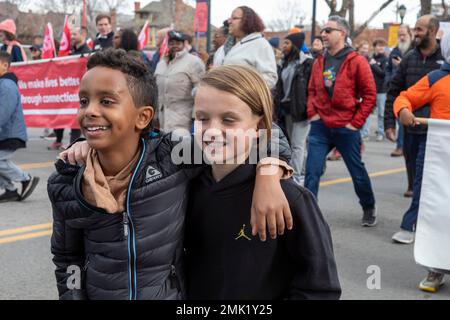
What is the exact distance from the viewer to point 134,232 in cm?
194

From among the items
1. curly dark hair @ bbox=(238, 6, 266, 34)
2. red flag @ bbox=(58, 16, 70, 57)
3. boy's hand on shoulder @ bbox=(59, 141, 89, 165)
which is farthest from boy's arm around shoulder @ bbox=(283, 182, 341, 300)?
red flag @ bbox=(58, 16, 70, 57)

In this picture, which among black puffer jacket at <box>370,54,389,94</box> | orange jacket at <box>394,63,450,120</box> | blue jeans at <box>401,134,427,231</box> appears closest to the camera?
orange jacket at <box>394,63,450,120</box>

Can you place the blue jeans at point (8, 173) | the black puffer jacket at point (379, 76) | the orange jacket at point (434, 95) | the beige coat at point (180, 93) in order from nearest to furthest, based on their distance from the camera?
the orange jacket at point (434, 95)
the blue jeans at point (8, 173)
the beige coat at point (180, 93)
the black puffer jacket at point (379, 76)

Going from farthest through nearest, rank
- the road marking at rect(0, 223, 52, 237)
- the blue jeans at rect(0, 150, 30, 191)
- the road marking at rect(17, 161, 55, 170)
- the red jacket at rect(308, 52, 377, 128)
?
1. the road marking at rect(17, 161, 55, 170)
2. the blue jeans at rect(0, 150, 30, 191)
3. the red jacket at rect(308, 52, 377, 128)
4. the road marking at rect(0, 223, 52, 237)

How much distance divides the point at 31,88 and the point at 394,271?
755cm

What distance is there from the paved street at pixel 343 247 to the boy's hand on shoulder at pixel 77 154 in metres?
2.25

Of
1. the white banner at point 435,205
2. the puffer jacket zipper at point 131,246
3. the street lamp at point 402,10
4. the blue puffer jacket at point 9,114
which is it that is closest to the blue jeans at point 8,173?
the blue puffer jacket at point 9,114

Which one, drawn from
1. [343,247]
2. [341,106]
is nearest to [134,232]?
[343,247]

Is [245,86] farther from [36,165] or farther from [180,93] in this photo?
[36,165]

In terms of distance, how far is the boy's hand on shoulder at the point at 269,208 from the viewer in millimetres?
1783

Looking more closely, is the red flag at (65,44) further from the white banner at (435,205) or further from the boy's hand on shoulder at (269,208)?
the boy's hand on shoulder at (269,208)

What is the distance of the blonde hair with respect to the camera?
1874mm

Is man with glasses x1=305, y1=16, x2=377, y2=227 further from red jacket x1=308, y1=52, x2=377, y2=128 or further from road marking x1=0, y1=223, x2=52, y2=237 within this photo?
road marking x1=0, y1=223, x2=52, y2=237

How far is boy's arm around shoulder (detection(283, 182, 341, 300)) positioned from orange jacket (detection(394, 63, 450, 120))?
3.05m
